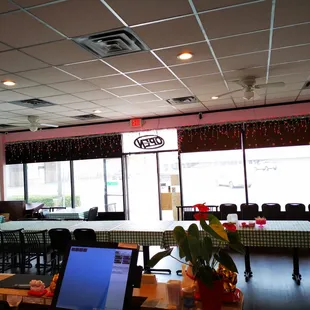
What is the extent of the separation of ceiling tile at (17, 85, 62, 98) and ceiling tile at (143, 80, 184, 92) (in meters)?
1.49

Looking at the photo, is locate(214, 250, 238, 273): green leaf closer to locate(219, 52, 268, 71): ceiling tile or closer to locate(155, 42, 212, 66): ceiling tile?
locate(155, 42, 212, 66): ceiling tile

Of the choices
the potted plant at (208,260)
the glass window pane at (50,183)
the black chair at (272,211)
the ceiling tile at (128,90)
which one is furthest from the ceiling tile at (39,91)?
the black chair at (272,211)

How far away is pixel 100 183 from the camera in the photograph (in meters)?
8.56

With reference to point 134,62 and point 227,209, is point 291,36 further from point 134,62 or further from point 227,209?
point 227,209

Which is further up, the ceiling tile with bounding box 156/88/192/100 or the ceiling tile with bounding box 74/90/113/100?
the ceiling tile with bounding box 156/88/192/100

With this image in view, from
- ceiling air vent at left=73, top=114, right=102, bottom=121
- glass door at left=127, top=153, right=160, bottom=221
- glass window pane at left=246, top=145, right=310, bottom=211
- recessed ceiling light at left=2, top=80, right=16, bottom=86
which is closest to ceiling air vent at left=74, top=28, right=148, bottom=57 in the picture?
recessed ceiling light at left=2, top=80, right=16, bottom=86

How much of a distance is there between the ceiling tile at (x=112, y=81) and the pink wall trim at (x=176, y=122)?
320 centimetres

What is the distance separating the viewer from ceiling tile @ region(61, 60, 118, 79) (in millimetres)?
3791

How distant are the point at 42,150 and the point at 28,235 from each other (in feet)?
14.4

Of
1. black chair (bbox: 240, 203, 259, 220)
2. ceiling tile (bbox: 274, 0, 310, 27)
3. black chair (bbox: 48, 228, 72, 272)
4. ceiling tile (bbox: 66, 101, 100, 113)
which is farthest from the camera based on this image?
black chair (bbox: 240, 203, 259, 220)

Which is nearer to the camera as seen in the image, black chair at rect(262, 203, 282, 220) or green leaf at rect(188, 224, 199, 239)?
green leaf at rect(188, 224, 199, 239)

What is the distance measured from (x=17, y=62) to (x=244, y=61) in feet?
9.10

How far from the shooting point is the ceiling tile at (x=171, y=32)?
2814 millimetres

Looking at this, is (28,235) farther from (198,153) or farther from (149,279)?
(198,153)
